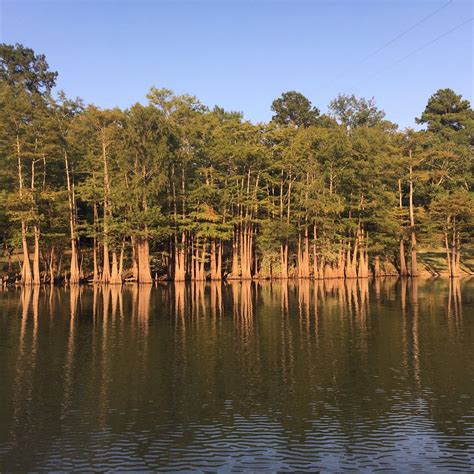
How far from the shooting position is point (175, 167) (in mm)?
64438

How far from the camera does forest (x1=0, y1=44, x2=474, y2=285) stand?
60.1 metres

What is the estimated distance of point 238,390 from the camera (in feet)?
59.4

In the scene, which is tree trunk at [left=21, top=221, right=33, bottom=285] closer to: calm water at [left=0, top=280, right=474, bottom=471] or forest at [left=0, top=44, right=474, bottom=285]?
forest at [left=0, top=44, right=474, bottom=285]

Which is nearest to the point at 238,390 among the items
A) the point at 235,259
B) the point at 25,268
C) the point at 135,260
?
the point at 25,268

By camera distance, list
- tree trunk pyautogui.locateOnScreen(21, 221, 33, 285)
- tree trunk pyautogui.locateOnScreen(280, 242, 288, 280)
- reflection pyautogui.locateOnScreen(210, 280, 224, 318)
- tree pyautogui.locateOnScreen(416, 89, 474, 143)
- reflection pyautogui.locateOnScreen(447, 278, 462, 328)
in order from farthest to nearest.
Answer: tree pyautogui.locateOnScreen(416, 89, 474, 143), tree trunk pyautogui.locateOnScreen(280, 242, 288, 280), tree trunk pyautogui.locateOnScreen(21, 221, 33, 285), reflection pyautogui.locateOnScreen(210, 280, 224, 318), reflection pyautogui.locateOnScreen(447, 278, 462, 328)

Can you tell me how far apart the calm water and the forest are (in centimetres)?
2644

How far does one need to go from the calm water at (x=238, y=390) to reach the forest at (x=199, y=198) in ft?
86.8

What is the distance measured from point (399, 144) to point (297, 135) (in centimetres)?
1478

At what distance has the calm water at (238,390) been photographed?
42.5 ft

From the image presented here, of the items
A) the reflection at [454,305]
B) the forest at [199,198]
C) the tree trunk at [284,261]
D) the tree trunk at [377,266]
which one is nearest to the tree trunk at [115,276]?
the forest at [199,198]

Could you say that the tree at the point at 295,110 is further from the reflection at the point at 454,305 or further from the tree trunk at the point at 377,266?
the reflection at the point at 454,305

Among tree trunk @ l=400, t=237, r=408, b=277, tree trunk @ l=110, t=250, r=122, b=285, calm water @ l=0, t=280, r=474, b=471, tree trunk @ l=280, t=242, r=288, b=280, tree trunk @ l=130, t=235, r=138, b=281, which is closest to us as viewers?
calm water @ l=0, t=280, r=474, b=471

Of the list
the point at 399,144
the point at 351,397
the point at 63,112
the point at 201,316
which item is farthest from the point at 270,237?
the point at 351,397

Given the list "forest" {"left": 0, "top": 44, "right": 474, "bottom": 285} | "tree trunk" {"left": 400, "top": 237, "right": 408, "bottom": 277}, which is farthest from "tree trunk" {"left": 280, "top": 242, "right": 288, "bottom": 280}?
"tree trunk" {"left": 400, "top": 237, "right": 408, "bottom": 277}
